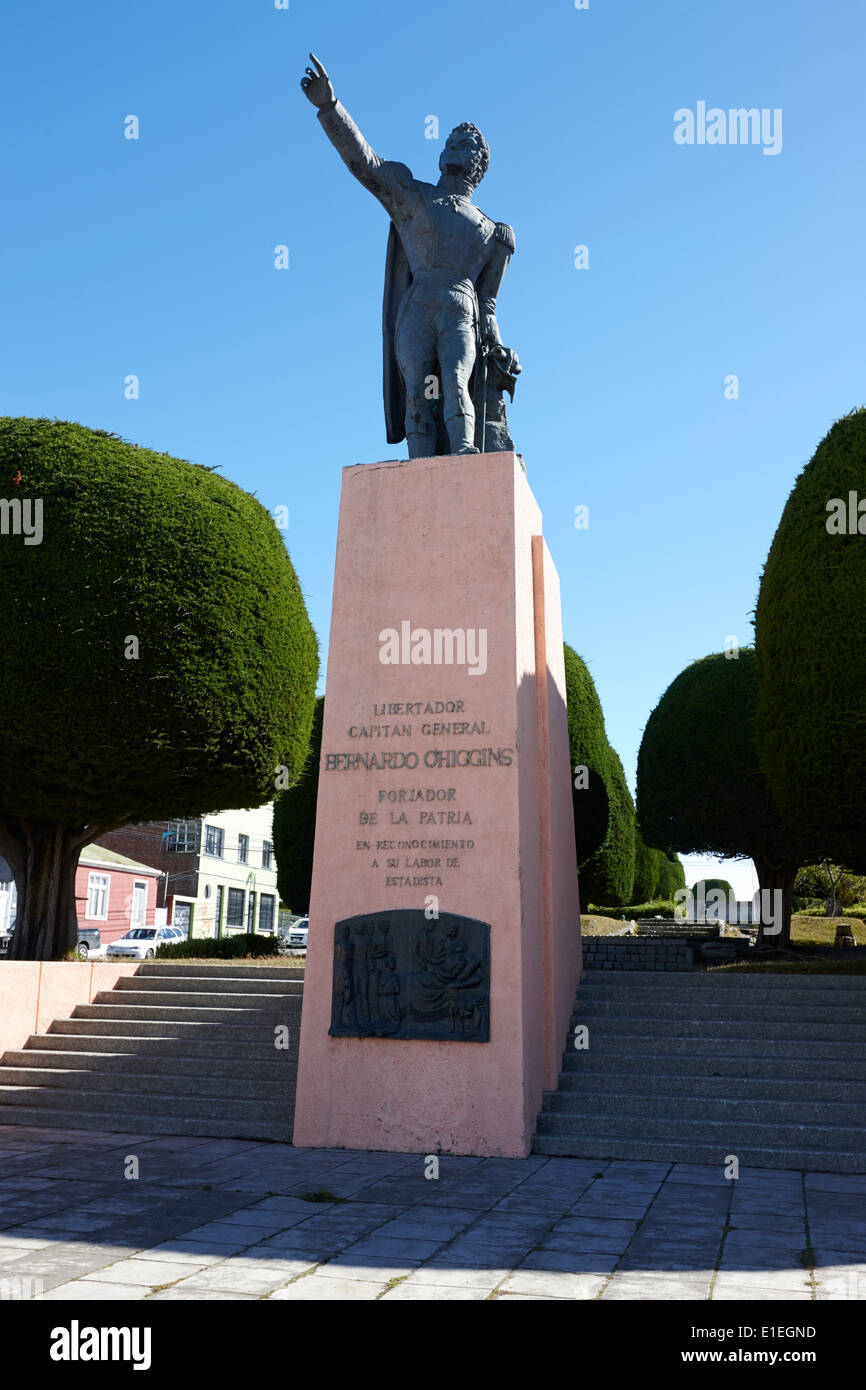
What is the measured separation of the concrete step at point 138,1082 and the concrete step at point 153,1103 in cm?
4

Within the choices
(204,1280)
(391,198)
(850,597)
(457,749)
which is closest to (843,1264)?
(204,1280)

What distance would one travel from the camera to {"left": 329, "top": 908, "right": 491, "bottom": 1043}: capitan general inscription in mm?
7668

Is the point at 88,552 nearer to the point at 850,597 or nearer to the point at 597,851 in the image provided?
the point at 850,597

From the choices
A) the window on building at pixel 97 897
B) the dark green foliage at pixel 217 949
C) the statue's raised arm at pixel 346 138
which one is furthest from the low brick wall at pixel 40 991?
the window on building at pixel 97 897

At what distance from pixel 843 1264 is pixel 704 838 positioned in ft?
59.7

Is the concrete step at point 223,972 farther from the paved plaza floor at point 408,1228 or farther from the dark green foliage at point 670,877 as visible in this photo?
the dark green foliage at point 670,877

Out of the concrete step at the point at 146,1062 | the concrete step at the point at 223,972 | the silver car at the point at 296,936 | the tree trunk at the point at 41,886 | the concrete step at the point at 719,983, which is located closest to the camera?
the concrete step at the point at 146,1062

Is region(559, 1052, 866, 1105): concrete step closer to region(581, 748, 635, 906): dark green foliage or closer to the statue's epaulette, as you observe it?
the statue's epaulette

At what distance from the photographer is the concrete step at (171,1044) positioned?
9492 mm

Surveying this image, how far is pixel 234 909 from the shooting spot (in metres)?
46.2

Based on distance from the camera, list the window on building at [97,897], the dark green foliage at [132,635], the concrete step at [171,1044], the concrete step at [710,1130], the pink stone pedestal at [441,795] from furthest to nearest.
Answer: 1. the window on building at [97,897]
2. the dark green foliage at [132,635]
3. the concrete step at [171,1044]
4. the pink stone pedestal at [441,795]
5. the concrete step at [710,1130]

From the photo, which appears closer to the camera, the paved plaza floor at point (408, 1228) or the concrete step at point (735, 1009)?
Answer: the paved plaza floor at point (408, 1228)

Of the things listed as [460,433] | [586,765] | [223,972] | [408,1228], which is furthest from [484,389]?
[586,765]

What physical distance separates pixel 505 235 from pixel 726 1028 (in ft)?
23.9
